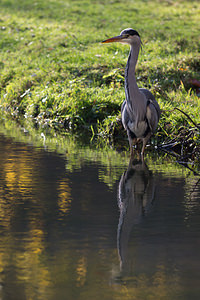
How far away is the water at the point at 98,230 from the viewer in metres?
4.07

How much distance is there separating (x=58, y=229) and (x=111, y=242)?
586 mm

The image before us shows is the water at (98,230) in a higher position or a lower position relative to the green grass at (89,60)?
lower

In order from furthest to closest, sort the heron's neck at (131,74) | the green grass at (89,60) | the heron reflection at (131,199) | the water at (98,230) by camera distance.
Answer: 1. the green grass at (89,60)
2. the heron's neck at (131,74)
3. the heron reflection at (131,199)
4. the water at (98,230)

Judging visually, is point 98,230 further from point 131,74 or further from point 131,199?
point 131,74

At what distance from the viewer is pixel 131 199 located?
6492 millimetres

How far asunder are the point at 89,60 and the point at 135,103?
277 inches

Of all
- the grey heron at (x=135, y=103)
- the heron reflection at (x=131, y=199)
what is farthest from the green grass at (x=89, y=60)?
the heron reflection at (x=131, y=199)

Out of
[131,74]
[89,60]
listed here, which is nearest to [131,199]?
[131,74]

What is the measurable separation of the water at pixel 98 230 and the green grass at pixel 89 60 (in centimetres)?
247

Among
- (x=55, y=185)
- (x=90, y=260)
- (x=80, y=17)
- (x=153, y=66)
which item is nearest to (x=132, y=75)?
(x=55, y=185)

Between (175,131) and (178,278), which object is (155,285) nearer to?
(178,278)

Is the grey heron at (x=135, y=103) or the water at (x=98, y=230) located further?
the grey heron at (x=135, y=103)

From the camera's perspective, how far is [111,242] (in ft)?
16.2

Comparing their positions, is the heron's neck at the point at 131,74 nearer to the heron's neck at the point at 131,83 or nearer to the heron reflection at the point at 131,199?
the heron's neck at the point at 131,83
